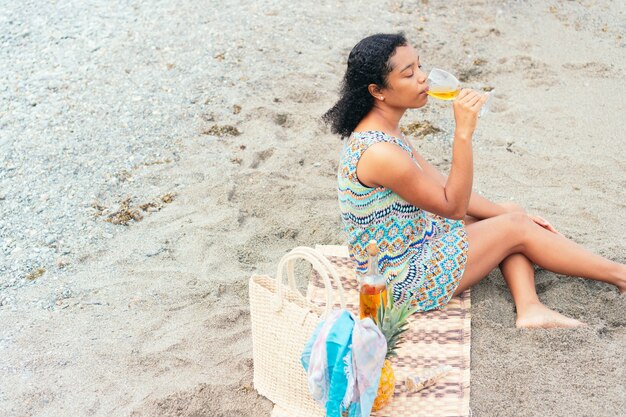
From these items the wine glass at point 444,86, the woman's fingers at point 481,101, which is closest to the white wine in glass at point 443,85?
the wine glass at point 444,86

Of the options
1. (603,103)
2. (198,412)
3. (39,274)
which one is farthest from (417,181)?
(603,103)

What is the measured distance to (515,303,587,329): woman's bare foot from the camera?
3775mm

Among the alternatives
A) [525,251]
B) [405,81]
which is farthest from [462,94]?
[525,251]

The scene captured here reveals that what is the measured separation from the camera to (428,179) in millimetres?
3670

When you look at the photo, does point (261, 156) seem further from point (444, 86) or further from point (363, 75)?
point (444, 86)

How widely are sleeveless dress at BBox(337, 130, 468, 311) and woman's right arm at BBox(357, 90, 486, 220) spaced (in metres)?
0.07

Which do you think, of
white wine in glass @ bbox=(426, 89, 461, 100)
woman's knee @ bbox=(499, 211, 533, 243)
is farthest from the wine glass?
woman's knee @ bbox=(499, 211, 533, 243)

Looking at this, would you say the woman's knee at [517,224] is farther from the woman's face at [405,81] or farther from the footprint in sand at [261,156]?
the footprint in sand at [261,156]

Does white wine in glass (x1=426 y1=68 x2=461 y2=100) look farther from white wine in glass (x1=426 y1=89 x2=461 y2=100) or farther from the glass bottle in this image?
the glass bottle

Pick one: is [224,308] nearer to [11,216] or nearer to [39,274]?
[39,274]

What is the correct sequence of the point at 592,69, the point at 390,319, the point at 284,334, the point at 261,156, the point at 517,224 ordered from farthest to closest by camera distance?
1. the point at 592,69
2. the point at 261,156
3. the point at 517,224
4. the point at 284,334
5. the point at 390,319

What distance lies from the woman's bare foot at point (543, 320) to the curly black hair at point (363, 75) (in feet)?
4.02

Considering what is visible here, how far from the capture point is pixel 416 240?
390 cm

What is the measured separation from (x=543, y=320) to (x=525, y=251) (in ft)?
1.44
